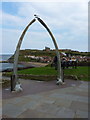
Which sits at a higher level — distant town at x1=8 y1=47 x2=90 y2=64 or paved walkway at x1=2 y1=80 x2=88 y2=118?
distant town at x1=8 y1=47 x2=90 y2=64

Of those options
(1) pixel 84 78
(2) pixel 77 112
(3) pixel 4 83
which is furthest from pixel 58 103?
(1) pixel 84 78

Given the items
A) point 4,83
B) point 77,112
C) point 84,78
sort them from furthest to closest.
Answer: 1. point 84,78
2. point 4,83
3. point 77,112

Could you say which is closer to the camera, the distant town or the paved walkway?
the paved walkway

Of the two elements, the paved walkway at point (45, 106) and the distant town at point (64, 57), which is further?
the distant town at point (64, 57)

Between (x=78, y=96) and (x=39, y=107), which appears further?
(x=78, y=96)

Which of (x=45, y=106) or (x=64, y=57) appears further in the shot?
(x=64, y=57)

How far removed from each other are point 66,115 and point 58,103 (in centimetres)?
132

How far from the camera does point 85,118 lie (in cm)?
503

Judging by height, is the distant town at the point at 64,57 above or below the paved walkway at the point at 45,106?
above

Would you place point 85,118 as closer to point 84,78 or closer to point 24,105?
point 24,105

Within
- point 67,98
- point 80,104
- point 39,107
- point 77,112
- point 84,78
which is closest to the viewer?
point 77,112

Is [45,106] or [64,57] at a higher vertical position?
[64,57]

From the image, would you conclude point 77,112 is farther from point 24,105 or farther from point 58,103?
point 24,105

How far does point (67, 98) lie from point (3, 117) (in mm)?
3424
